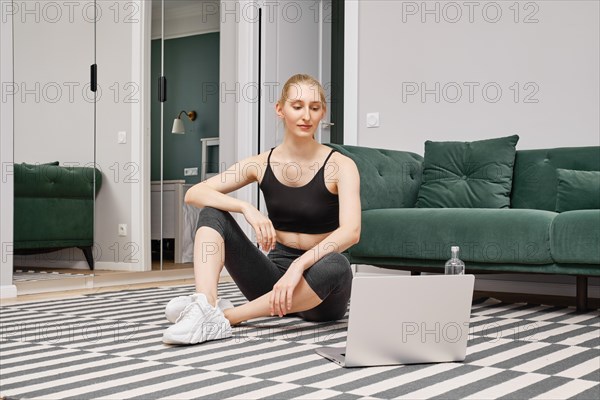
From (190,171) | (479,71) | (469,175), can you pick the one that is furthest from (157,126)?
(469,175)

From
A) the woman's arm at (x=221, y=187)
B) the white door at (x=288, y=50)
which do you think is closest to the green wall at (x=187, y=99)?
the white door at (x=288, y=50)

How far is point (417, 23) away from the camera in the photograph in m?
4.70

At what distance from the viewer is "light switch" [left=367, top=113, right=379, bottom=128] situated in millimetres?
4820

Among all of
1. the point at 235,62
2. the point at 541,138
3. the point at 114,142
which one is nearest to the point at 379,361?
the point at 541,138

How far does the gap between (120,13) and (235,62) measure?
3.33 ft

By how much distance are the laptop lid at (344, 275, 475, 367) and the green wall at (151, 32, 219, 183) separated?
3.47 meters

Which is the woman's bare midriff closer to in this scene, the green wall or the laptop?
the laptop

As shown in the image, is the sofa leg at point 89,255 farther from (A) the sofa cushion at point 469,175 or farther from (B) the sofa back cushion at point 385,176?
(A) the sofa cushion at point 469,175

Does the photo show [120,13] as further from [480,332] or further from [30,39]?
[480,332]

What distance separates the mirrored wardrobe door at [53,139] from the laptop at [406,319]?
265 cm

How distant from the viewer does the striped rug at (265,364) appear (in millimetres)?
1689

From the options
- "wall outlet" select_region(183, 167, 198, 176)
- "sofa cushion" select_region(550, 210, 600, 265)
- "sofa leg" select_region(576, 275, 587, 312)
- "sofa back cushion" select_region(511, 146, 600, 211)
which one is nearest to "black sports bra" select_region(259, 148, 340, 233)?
"sofa cushion" select_region(550, 210, 600, 265)

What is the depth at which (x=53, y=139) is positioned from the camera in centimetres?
434

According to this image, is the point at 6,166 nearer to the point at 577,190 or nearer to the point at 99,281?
the point at 99,281
